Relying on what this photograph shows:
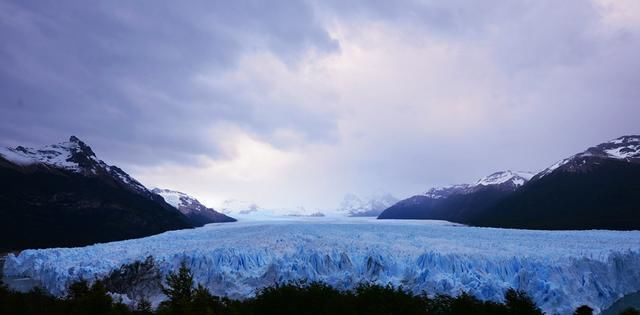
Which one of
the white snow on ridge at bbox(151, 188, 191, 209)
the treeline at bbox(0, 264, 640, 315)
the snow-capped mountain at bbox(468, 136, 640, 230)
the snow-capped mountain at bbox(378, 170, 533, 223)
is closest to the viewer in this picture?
the treeline at bbox(0, 264, 640, 315)

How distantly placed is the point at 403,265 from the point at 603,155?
2602 inches

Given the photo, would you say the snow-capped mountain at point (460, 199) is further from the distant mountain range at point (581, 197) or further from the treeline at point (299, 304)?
the treeline at point (299, 304)

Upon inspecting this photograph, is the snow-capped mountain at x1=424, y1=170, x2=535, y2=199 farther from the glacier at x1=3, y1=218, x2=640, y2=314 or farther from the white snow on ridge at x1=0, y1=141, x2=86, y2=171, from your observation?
the white snow on ridge at x1=0, y1=141, x2=86, y2=171

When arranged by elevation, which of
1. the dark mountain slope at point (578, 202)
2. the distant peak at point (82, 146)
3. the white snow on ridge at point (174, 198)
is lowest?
the dark mountain slope at point (578, 202)

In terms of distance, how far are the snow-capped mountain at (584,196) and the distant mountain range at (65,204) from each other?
52.4 m

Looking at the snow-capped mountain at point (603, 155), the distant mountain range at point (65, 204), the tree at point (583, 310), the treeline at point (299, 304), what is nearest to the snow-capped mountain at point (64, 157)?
the distant mountain range at point (65, 204)

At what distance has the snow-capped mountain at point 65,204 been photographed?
5725 centimetres

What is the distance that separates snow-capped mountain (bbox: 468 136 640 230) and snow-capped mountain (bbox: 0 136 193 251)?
173 ft

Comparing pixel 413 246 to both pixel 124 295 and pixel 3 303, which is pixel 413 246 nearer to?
pixel 124 295

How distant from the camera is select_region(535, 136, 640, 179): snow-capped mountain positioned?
230ft

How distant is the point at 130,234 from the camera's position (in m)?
64.0

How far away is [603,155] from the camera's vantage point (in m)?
72.6

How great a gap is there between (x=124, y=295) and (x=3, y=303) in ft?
28.6

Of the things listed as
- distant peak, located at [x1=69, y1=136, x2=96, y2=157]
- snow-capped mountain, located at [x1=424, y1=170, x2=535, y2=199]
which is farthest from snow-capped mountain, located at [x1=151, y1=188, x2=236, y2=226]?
snow-capped mountain, located at [x1=424, y1=170, x2=535, y2=199]
